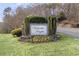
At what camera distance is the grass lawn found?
254 cm

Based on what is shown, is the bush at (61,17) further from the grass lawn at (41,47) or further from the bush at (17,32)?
the bush at (17,32)

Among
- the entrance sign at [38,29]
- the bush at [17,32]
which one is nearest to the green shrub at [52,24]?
the entrance sign at [38,29]

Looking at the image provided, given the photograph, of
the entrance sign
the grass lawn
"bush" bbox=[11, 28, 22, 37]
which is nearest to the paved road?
the grass lawn

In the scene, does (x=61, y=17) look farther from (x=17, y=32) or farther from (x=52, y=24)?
(x=17, y=32)

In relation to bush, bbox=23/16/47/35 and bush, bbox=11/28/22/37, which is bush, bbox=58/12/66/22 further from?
bush, bbox=11/28/22/37

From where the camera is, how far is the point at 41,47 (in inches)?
100

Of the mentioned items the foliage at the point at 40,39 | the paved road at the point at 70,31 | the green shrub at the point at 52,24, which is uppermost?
the green shrub at the point at 52,24

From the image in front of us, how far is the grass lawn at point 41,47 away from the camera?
2.54m

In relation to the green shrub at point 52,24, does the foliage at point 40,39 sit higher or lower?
lower

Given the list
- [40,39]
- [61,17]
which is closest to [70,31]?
[61,17]

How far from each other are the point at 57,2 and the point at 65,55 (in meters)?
0.56

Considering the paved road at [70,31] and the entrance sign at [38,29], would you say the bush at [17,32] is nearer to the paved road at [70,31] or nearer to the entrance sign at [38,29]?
the entrance sign at [38,29]

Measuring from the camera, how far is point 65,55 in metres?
2.54

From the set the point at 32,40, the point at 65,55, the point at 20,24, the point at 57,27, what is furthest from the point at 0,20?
the point at 65,55
